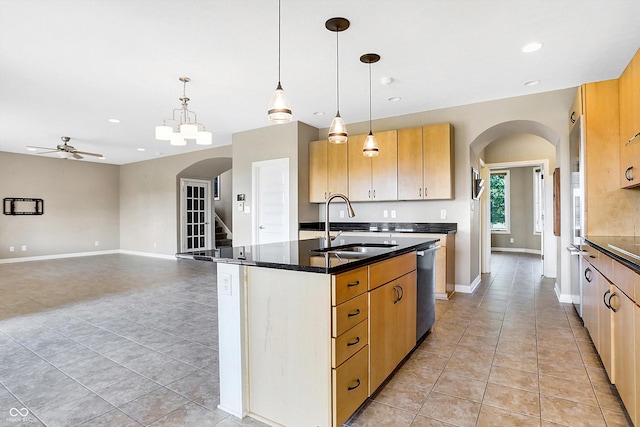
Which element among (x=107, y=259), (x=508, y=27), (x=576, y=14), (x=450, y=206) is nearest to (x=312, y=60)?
(x=508, y=27)

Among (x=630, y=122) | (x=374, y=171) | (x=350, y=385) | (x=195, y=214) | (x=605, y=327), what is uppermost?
(x=630, y=122)

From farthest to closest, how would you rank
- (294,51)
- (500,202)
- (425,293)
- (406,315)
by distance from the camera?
1. (500,202)
2. (294,51)
3. (425,293)
4. (406,315)

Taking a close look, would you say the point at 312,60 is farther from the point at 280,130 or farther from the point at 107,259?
the point at 107,259

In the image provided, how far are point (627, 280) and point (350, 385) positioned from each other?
152cm

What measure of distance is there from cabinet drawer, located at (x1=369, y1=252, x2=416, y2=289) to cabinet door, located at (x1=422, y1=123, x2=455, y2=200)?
2274mm

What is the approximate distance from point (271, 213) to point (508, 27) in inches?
163

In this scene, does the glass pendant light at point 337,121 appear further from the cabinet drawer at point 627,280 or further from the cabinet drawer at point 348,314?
the cabinet drawer at point 627,280

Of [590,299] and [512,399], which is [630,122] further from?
[512,399]

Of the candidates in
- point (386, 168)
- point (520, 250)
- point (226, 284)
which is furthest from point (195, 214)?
point (520, 250)

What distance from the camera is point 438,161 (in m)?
4.57

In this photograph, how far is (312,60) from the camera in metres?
3.30

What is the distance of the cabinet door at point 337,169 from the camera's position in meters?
5.29

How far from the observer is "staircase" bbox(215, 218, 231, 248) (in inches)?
417

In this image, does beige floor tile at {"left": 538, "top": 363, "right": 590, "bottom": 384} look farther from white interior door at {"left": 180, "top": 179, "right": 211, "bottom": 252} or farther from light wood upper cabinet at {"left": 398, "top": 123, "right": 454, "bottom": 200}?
white interior door at {"left": 180, "top": 179, "right": 211, "bottom": 252}
